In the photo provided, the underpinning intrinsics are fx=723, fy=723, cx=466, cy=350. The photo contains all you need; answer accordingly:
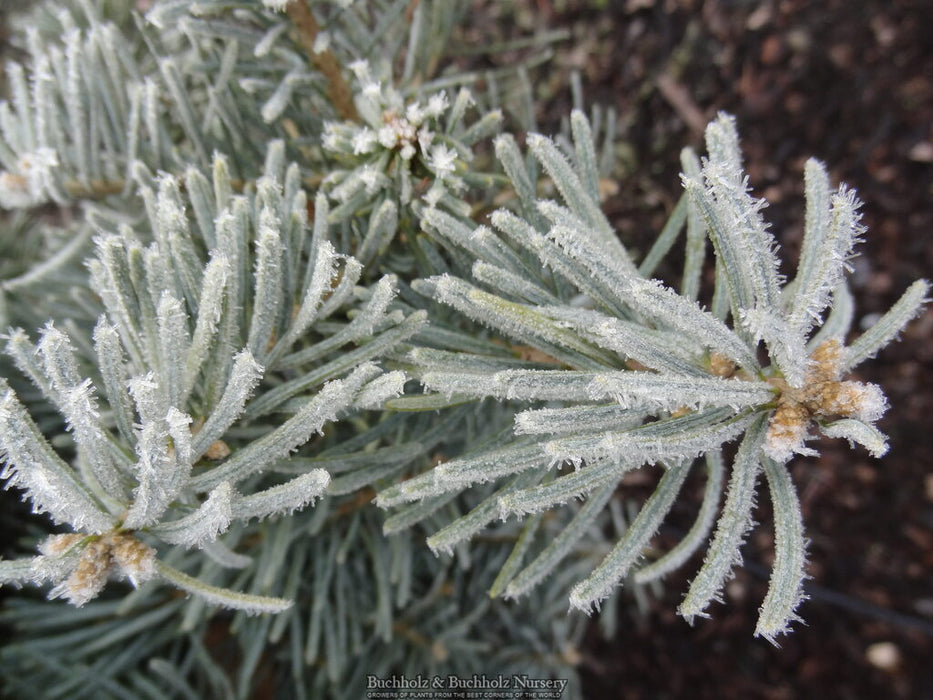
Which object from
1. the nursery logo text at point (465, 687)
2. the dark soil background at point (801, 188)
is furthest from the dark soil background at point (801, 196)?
the nursery logo text at point (465, 687)

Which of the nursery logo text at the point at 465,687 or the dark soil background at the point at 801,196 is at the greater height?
the dark soil background at the point at 801,196

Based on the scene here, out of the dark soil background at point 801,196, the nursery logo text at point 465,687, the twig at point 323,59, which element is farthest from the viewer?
the dark soil background at point 801,196

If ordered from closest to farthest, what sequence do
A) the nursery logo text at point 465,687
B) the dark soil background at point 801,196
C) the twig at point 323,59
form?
1. the twig at point 323,59
2. the nursery logo text at point 465,687
3. the dark soil background at point 801,196

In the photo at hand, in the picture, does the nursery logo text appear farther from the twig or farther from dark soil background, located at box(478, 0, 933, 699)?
the twig

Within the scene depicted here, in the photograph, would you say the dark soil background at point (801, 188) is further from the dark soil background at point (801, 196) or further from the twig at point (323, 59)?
the twig at point (323, 59)

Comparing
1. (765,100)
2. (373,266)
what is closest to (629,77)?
(765,100)

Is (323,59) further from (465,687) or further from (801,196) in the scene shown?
(801,196)

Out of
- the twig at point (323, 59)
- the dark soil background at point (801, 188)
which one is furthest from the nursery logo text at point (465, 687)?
the twig at point (323, 59)

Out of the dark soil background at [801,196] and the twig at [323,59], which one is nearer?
the twig at [323,59]

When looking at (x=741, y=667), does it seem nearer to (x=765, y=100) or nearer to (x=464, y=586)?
(x=464, y=586)
